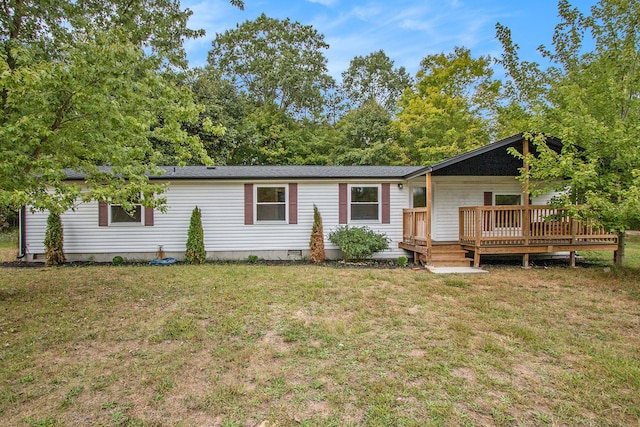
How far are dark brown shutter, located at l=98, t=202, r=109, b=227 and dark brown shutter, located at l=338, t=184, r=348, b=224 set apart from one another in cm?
→ 683

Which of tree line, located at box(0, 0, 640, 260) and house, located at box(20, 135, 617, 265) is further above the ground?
tree line, located at box(0, 0, 640, 260)

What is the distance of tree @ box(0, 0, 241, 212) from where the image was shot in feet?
14.5

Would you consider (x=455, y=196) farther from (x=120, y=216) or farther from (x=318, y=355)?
(x=120, y=216)

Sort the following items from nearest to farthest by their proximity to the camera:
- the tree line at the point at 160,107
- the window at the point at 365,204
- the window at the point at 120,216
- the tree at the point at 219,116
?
the tree line at the point at 160,107 < the window at the point at 120,216 < the window at the point at 365,204 < the tree at the point at 219,116

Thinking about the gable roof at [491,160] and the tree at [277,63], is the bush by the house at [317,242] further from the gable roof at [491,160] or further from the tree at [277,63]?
the tree at [277,63]

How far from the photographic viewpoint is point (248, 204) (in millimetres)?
9883

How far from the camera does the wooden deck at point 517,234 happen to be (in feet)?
28.2

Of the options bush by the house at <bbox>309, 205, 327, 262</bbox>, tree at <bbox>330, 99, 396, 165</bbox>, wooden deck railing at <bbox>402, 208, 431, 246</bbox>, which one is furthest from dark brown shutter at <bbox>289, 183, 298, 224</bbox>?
tree at <bbox>330, 99, 396, 165</bbox>

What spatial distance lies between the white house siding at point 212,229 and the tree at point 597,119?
410cm

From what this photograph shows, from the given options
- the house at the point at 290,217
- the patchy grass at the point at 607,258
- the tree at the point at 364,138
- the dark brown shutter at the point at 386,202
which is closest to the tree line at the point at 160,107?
the tree at the point at 364,138

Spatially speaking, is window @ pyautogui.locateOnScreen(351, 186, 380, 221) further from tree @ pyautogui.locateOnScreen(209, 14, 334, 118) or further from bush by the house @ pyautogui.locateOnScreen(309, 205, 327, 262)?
tree @ pyautogui.locateOnScreen(209, 14, 334, 118)

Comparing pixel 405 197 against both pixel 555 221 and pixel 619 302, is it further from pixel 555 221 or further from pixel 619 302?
pixel 619 302

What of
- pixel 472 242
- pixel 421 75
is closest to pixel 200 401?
pixel 472 242

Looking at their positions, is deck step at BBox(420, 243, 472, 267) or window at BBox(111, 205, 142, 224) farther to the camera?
window at BBox(111, 205, 142, 224)
